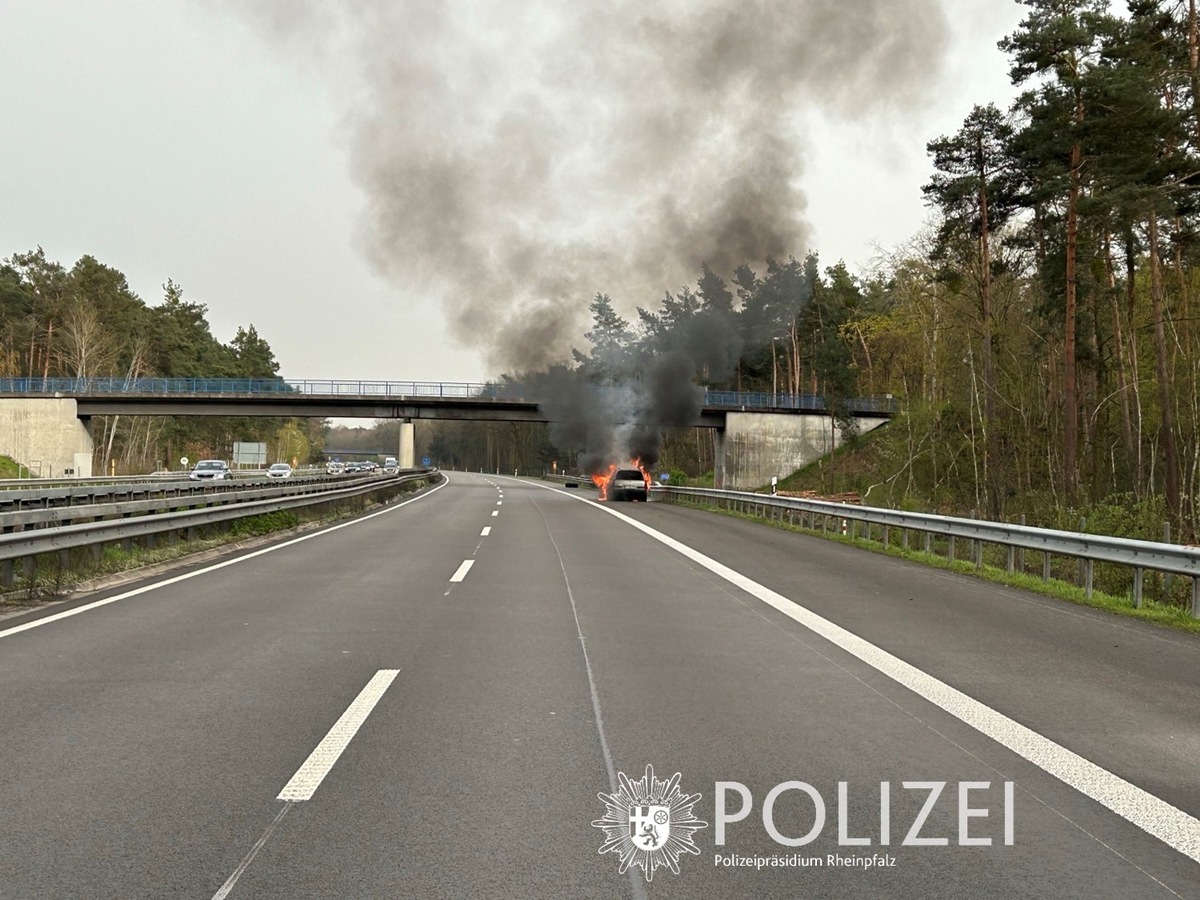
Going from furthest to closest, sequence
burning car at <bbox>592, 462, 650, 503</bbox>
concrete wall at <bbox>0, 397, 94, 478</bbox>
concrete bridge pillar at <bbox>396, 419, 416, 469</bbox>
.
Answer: concrete bridge pillar at <bbox>396, 419, 416, 469</bbox>
concrete wall at <bbox>0, 397, 94, 478</bbox>
burning car at <bbox>592, 462, 650, 503</bbox>

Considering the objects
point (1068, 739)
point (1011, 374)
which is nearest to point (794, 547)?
point (1068, 739)

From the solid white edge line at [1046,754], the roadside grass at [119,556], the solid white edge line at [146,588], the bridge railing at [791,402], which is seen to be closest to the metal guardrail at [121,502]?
the roadside grass at [119,556]

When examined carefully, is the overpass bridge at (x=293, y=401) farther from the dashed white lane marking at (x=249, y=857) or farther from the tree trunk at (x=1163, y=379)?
the dashed white lane marking at (x=249, y=857)

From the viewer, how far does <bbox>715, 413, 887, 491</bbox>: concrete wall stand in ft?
193

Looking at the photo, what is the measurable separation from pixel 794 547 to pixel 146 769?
14593 mm

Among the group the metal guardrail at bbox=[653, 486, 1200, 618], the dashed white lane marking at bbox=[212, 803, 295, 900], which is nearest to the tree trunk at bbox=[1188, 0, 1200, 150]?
the metal guardrail at bbox=[653, 486, 1200, 618]

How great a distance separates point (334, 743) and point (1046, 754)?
3725mm

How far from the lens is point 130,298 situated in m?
77.7

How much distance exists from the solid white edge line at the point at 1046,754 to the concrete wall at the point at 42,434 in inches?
2276

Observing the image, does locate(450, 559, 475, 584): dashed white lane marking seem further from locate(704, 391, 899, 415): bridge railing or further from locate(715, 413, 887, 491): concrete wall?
locate(715, 413, 887, 491): concrete wall

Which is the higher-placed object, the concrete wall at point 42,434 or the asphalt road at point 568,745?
the concrete wall at point 42,434

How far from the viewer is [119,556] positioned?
41.0 feet

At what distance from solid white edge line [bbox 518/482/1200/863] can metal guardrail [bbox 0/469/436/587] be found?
8068 millimetres

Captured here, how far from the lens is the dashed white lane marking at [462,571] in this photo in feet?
38.5
